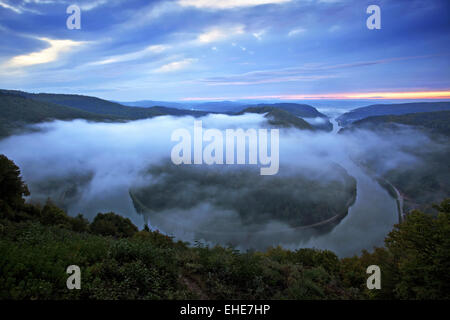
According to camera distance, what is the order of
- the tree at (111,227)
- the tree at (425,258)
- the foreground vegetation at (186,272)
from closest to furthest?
the foreground vegetation at (186,272) < the tree at (425,258) < the tree at (111,227)

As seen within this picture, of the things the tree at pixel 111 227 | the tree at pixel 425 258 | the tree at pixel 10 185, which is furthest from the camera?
the tree at pixel 111 227

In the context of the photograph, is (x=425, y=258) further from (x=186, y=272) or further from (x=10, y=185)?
(x=10, y=185)

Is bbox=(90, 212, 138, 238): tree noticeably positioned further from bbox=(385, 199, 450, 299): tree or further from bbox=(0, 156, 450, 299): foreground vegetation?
bbox=(385, 199, 450, 299): tree

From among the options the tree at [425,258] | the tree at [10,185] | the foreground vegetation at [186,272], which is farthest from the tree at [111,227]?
the tree at [425,258]

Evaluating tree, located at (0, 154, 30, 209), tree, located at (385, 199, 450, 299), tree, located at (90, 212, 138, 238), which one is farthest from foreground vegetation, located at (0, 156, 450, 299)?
tree, located at (90, 212, 138, 238)

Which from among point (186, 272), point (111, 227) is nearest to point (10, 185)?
point (111, 227)

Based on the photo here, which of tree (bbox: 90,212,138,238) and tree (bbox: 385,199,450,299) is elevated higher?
tree (bbox: 385,199,450,299)

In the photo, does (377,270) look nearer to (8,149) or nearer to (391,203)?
(391,203)

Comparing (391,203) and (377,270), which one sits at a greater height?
(377,270)

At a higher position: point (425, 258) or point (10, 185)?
point (10, 185)

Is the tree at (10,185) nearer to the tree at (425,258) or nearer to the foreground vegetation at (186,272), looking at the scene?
the foreground vegetation at (186,272)
